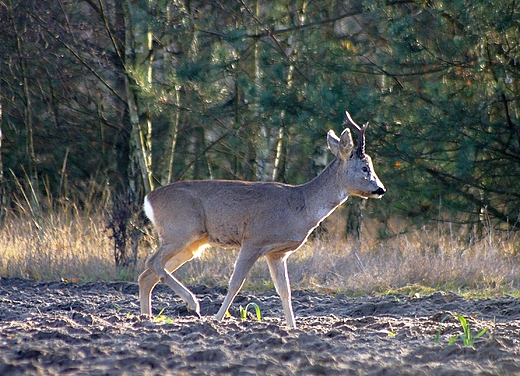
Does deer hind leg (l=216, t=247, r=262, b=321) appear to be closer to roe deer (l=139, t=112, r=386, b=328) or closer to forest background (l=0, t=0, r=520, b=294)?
roe deer (l=139, t=112, r=386, b=328)

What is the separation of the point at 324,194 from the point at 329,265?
2914 millimetres

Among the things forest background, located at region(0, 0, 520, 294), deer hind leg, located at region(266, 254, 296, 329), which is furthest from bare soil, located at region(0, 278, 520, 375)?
forest background, located at region(0, 0, 520, 294)

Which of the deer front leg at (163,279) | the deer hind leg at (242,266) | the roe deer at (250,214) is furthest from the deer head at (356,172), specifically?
the deer front leg at (163,279)

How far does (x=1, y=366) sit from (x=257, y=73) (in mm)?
9996

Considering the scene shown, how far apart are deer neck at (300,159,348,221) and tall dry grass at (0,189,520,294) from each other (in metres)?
2.02

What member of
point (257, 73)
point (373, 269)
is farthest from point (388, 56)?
point (373, 269)

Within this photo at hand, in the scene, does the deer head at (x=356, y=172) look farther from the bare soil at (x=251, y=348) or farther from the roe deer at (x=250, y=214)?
the bare soil at (x=251, y=348)

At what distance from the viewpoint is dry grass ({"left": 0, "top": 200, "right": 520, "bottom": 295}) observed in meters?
9.92

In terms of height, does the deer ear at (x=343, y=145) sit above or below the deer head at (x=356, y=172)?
above

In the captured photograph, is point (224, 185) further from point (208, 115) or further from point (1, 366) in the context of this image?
point (208, 115)

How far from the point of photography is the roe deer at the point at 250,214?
7668mm

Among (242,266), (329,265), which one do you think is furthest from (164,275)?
(329,265)

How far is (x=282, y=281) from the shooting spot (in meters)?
7.66

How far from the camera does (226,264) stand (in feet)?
36.0
